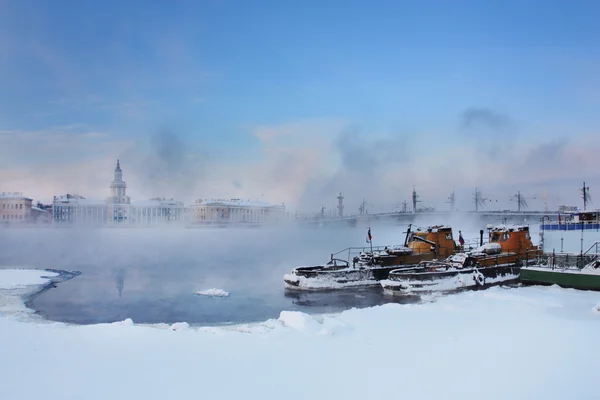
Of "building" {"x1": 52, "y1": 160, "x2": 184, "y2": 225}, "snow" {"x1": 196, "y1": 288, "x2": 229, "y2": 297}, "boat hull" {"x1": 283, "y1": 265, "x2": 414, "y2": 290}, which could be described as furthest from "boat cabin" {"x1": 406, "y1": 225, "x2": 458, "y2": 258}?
"building" {"x1": 52, "y1": 160, "x2": 184, "y2": 225}

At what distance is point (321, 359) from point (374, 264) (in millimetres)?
18335

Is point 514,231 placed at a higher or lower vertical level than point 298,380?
higher

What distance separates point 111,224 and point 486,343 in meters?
115

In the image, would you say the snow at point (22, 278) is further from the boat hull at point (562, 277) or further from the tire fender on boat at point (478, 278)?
the boat hull at point (562, 277)

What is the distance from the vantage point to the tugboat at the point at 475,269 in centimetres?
2392

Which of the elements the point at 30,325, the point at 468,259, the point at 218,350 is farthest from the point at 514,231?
the point at 30,325

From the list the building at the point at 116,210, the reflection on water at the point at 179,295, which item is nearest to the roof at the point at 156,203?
the building at the point at 116,210

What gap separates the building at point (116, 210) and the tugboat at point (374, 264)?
3819 inches

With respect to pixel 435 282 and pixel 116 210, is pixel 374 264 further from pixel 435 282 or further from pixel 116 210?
pixel 116 210

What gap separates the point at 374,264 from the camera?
28391mm

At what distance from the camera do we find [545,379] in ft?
30.1

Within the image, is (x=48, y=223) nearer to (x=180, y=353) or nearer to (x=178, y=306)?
(x=178, y=306)

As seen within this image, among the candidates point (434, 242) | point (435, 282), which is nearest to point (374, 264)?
point (434, 242)

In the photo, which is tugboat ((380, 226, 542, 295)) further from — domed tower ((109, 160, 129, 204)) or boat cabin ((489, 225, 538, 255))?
domed tower ((109, 160, 129, 204))
